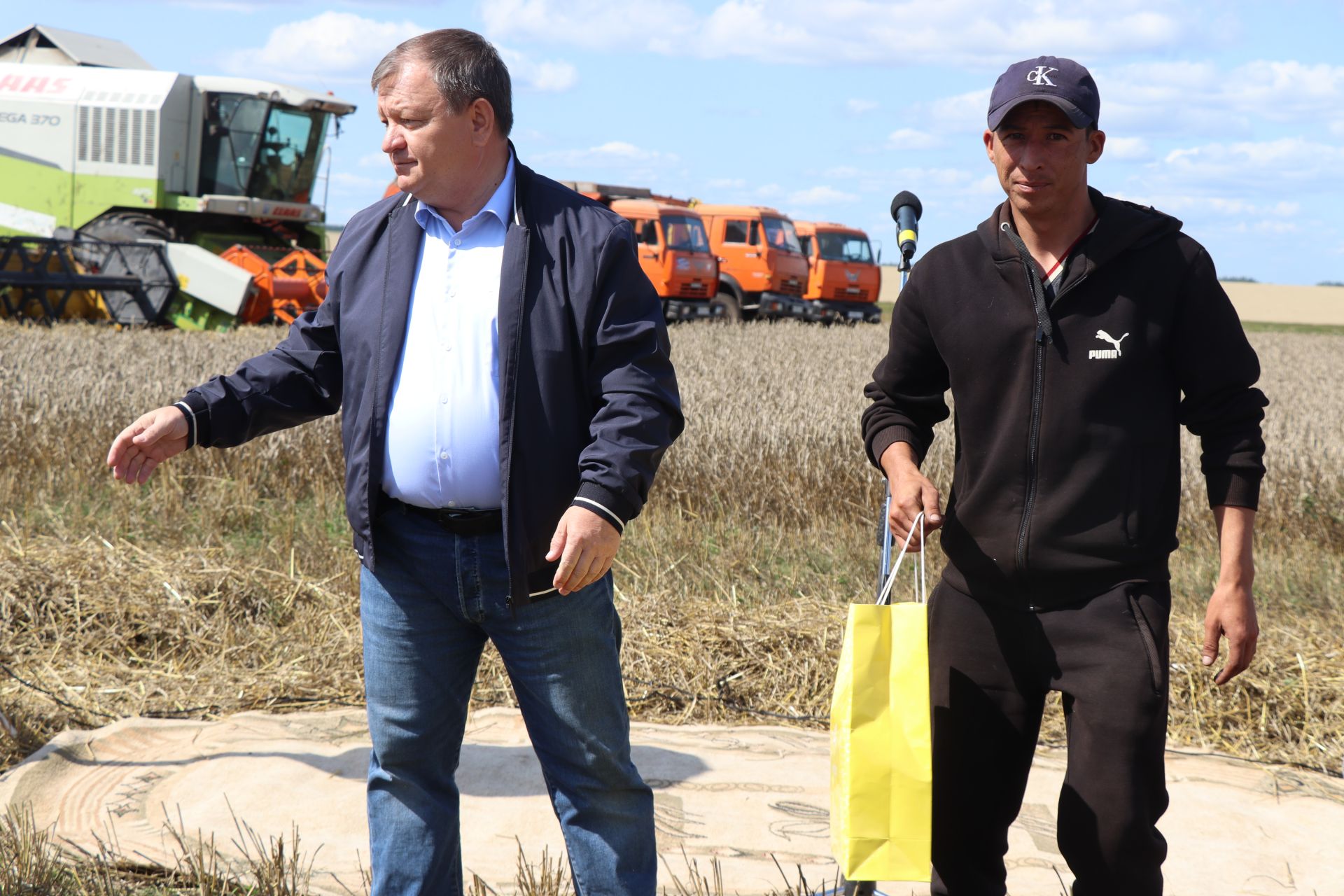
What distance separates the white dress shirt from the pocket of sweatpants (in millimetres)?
1212

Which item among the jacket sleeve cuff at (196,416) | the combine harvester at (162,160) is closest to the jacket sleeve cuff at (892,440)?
the jacket sleeve cuff at (196,416)

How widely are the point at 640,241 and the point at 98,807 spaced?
22.9 m

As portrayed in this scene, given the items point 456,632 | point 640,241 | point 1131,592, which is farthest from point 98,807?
point 640,241

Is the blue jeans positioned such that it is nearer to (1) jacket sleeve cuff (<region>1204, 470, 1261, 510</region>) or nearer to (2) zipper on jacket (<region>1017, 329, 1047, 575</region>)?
(2) zipper on jacket (<region>1017, 329, 1047, 575</region>)

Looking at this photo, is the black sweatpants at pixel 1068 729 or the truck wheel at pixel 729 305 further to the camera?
the truck wheel at pixel 729 305

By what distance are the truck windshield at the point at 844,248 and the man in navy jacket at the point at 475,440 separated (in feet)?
88.6

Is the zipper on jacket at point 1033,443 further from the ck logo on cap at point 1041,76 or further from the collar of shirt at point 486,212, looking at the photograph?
the collar of shirt at point 486,212

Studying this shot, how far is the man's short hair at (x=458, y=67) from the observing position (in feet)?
7.72

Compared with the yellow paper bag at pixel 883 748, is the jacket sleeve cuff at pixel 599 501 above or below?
above

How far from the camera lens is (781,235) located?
28.0m

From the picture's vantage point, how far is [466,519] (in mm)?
2475

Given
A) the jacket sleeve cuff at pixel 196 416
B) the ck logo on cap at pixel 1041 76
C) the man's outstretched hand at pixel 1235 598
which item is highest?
the ck logo on cap at pixel 1041 76

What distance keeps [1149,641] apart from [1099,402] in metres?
0.46

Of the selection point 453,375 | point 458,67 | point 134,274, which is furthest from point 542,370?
point 134,274
